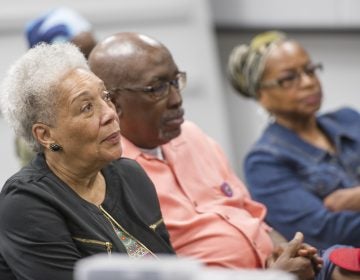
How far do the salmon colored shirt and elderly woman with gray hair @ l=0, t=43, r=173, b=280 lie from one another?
0.73 ft

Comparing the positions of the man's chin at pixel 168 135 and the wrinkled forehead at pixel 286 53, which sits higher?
the wrinkled forehead at pixel 286 53

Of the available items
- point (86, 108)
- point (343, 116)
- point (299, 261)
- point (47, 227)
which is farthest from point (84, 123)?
point (343, 116)

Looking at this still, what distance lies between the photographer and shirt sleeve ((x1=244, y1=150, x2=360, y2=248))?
100 inches

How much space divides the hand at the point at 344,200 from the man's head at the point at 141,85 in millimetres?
604

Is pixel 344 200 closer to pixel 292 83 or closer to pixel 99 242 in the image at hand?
pixel 292 83

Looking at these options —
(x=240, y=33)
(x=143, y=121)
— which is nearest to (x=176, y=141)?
(x=143, y=121)

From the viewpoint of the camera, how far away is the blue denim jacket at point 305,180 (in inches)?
100

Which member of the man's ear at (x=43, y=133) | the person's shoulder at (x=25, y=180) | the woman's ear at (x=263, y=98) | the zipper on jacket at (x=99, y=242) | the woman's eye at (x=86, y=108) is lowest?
the woman's ear at (x=263, y=98)

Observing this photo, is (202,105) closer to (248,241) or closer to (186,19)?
(186,19)

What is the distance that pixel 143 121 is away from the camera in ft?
7.27

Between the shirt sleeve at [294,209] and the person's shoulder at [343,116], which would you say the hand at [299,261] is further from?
the person's shoulder at [343,116]

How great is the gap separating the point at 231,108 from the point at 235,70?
1.34 metres

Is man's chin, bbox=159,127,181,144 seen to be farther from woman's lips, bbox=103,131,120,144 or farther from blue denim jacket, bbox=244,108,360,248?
blue denim jacket, bbox=244,108,360,248

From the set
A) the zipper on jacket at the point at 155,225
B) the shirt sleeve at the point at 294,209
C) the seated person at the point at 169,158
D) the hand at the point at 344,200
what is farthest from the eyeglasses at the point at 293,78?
the zipper on jacket at the point at 155,225
